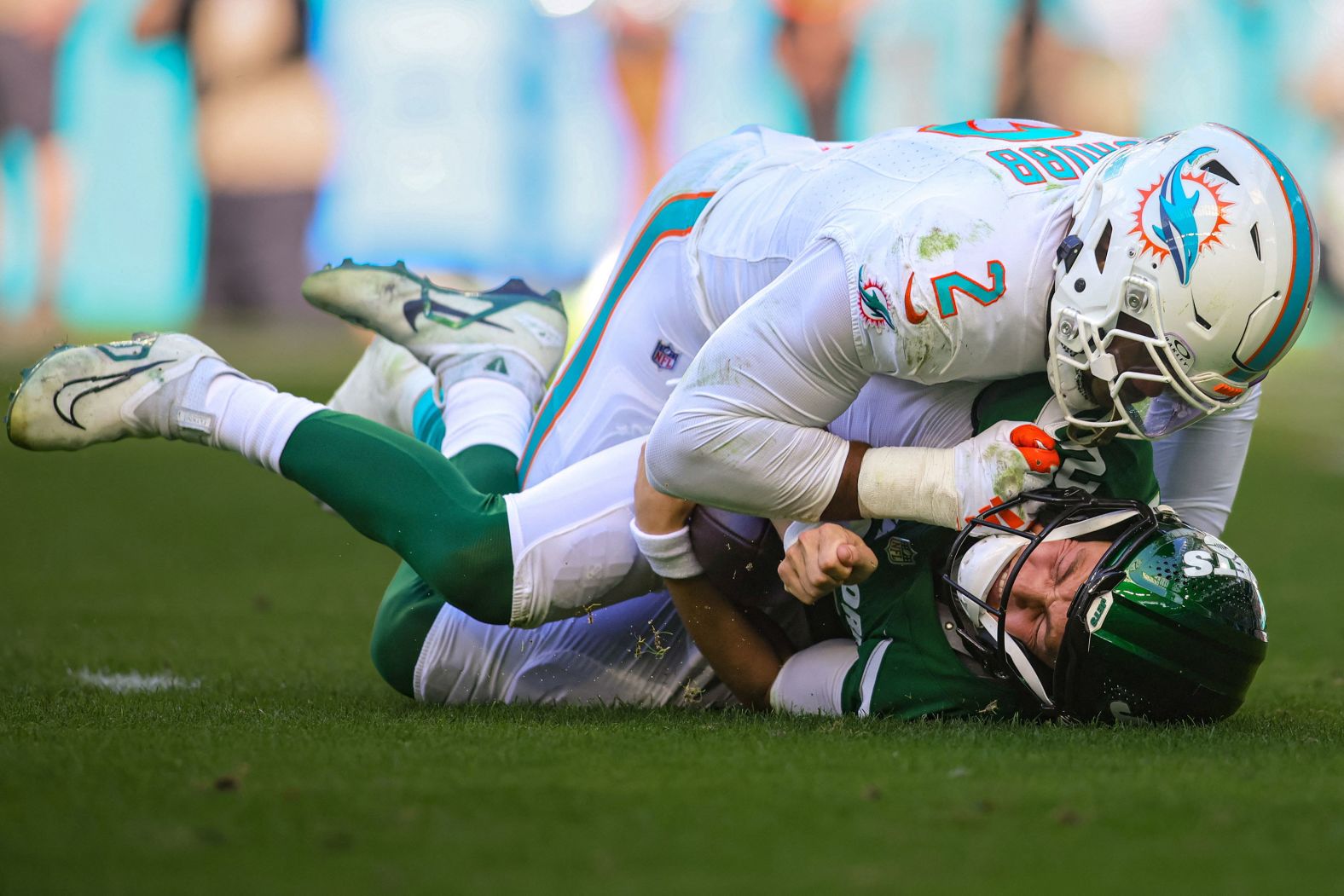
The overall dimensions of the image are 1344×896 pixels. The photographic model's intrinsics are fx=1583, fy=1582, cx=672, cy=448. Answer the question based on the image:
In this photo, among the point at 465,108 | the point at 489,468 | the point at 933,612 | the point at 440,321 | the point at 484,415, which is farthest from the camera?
the point at 465,108

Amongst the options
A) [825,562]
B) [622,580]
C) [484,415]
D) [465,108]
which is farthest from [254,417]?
[465,108]

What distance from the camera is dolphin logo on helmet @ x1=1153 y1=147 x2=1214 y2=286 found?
259cm

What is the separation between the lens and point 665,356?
3.47 meters

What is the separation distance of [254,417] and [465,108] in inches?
373

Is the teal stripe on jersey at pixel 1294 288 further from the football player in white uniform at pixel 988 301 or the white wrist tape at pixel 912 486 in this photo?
the white wrist tape at pixel 912 486

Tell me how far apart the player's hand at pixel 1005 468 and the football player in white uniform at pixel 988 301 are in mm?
20

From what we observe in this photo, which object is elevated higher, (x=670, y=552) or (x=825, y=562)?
(x=825, y=562)

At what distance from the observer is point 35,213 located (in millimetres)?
11922

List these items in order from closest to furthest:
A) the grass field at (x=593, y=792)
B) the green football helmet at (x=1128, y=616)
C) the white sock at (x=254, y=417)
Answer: the grass field at (x=593, y=792)
the green football helmet at (x=1128, y=616)
the white sock at (x=254, y=417)

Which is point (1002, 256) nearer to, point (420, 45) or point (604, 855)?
point (604, 855)

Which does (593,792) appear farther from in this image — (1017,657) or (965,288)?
(965,288)

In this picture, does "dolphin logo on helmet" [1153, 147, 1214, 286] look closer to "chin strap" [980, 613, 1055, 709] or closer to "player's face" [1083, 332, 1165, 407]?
"player's face" [1083, 332, 1165, 407]

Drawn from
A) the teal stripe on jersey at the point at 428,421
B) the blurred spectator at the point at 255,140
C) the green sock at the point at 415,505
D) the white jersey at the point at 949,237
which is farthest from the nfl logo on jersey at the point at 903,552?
the blurred spectator at the point at 255,140

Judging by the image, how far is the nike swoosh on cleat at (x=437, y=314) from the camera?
396 cm
